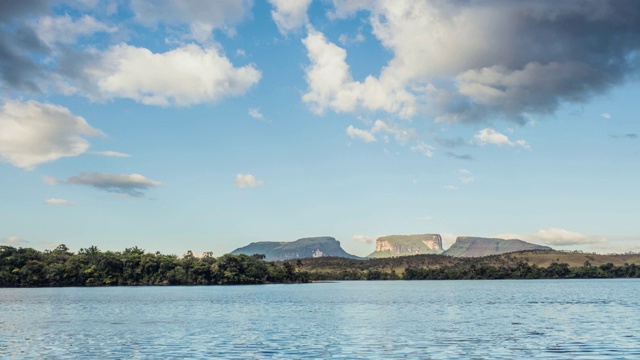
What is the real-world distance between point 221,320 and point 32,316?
36.7 meters

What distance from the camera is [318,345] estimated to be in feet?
216

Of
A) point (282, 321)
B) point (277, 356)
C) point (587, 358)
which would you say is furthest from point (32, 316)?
point (587, 358)

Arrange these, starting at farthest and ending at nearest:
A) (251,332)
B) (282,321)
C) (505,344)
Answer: (282,321) → (251,332) → (505,344)

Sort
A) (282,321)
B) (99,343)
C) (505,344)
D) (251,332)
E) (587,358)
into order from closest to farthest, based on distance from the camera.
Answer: (587,358), (505,344), (99,343), (251,332), (282,321)

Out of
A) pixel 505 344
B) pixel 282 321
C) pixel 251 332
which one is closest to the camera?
pixel 505 344

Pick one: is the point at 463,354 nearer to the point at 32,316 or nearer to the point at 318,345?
the point at 318,345

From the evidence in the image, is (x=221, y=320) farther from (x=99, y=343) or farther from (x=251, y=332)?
(x=99, y=343)

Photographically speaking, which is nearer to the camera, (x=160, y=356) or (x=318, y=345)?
(x=160, y=356)

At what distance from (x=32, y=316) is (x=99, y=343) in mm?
50234

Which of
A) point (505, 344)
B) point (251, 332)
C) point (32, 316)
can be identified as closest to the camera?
point (505, 344)

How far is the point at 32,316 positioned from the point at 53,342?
4682cm

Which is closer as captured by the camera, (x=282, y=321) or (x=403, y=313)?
(x=282, y=321)

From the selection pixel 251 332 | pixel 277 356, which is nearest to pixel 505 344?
pixel 277 356

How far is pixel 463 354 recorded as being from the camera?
58.2 m
